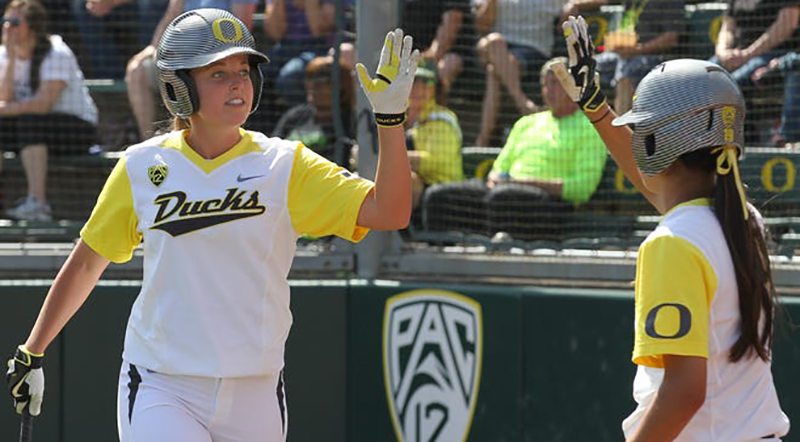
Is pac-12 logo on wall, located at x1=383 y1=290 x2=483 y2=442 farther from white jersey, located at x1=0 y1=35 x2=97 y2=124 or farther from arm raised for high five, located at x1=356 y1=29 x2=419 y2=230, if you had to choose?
white jersey, located at x1=0 y1=35 x2=97 y2=124

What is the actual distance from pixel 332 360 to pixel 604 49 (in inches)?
85.5

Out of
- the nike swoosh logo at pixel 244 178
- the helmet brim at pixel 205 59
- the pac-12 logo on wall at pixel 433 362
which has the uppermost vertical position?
the helmet brim at pixel 205 59

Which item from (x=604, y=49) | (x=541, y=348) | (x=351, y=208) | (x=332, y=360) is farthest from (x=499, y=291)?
(x=351, y=208)

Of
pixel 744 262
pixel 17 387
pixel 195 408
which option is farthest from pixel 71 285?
pixel 744 262

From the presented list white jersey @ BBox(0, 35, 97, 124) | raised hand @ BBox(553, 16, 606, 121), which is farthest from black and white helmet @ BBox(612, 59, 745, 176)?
white jersey @ BBox(0, 35, 97, 124)

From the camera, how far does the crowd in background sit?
20.1ft

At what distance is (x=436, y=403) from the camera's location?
5.91 meters

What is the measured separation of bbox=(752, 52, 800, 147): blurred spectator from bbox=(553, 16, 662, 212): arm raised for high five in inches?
105

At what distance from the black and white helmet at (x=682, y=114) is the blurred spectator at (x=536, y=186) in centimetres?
331

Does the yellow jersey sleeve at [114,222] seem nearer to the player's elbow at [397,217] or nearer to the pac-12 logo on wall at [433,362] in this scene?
the player's elbow at [397,217]

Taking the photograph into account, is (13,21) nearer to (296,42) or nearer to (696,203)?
(296,42)

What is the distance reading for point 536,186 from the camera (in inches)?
243

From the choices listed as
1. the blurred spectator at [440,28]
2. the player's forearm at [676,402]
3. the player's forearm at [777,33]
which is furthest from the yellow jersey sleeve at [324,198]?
the player's forearm at [777,33]

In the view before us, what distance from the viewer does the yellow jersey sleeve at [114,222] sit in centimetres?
395
